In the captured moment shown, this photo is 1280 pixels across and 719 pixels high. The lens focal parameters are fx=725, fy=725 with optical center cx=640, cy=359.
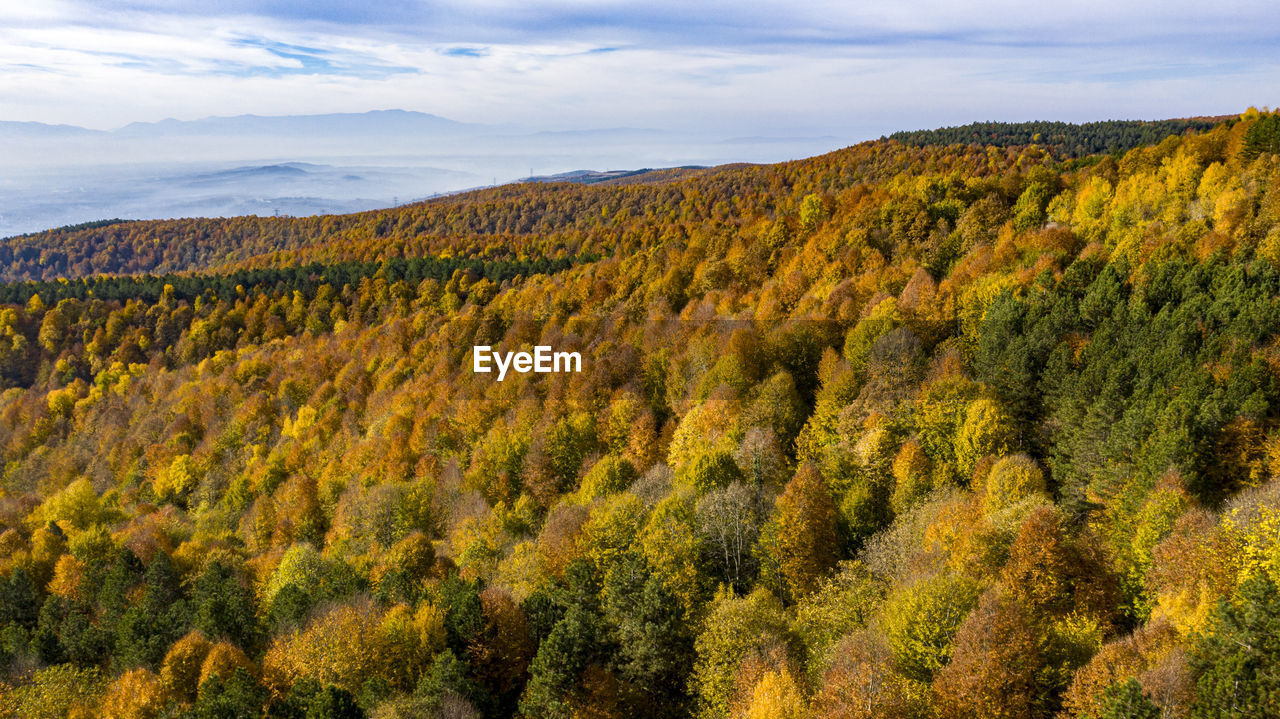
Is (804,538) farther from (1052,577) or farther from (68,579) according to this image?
(68,579)

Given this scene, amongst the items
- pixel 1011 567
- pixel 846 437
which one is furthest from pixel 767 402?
pixel 1011 567

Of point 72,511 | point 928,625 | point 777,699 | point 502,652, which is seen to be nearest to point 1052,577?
point 928,625

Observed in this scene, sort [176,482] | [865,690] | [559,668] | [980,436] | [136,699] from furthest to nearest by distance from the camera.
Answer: [176,482], [980,436], [136,699], [559,668], [865,690]

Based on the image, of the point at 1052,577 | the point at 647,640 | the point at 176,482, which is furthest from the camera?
the point at 176,482

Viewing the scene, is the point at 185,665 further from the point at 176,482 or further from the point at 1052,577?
the point at 176,482

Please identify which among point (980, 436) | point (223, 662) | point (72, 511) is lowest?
point (72, 511)

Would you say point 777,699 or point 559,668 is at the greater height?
point 777,699

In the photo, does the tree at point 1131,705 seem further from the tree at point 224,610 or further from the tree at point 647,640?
the tree at point 224,610

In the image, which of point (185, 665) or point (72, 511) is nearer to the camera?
point (185, 665)

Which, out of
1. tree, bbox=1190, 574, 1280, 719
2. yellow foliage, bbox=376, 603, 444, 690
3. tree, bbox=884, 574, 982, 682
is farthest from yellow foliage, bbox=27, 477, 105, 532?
tree, bbox=1190, 574, 1280, 719

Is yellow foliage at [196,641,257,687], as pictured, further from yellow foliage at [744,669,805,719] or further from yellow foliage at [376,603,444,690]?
yellow foliage at [744,669,805,719]
